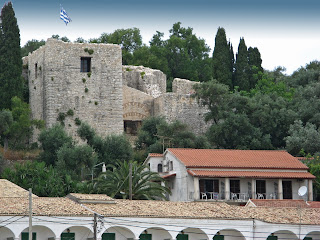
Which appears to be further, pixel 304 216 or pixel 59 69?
pixel 59 69

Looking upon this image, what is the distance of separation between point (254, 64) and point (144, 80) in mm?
12005

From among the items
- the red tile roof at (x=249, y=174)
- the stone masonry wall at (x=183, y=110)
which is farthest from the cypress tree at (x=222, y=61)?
the red tile roof at (x=249, y=174)

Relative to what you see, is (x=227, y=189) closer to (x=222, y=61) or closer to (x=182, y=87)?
(x=182, y=87)

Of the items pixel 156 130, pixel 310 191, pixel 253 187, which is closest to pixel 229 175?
pixel 253 187

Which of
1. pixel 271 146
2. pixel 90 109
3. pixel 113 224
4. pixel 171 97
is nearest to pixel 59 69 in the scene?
pixel 90 109

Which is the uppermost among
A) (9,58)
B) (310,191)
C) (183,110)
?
(9,58)

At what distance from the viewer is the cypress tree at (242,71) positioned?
8350 cm

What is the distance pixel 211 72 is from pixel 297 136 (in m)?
20.9

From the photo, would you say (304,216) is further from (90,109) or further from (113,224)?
(90,109)

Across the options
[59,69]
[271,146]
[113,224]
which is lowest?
[113,224]

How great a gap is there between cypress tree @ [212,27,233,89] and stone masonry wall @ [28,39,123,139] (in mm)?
13293

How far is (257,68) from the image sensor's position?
84500 millimetres

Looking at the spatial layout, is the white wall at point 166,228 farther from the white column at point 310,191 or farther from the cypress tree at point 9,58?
the cypress tree at point 9,58

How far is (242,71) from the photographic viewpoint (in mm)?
84000
